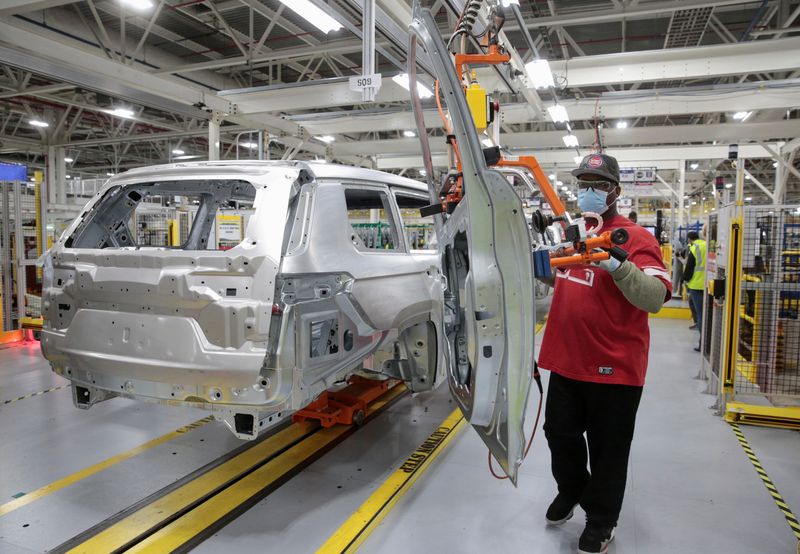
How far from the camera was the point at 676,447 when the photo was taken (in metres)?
4.12

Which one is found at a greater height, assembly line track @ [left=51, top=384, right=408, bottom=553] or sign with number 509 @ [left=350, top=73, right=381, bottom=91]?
sign with number 509 @ [left=350, top=73, right=381, bottom=91]

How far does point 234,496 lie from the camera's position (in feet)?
10.5

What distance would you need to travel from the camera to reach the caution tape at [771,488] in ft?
9.83

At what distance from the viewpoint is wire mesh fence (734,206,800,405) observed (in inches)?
199

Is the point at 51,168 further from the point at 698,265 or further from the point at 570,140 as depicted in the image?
the point at 698,265

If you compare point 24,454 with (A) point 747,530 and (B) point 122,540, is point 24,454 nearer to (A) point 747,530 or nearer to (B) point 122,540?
(B) point 122,540

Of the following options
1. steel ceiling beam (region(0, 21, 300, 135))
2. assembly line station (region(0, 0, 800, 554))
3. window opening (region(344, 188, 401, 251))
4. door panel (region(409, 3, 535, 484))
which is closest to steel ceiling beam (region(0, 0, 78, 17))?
assembly line station (region(0, 0, 800, 554))

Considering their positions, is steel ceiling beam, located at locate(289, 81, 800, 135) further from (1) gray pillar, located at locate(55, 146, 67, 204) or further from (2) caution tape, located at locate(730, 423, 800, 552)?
(1) gray pillar, located at locate(55, 146, 67, 204)

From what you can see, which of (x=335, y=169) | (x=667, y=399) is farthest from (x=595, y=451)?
(x=667, y=399)

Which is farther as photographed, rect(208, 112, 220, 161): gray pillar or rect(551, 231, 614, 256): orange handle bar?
rect(208, 112, 220, 161): gray pillar

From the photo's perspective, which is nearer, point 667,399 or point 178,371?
point 178,371

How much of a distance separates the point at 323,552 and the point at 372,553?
0.24 m

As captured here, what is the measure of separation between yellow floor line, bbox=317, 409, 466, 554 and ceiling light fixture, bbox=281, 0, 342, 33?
3.72m

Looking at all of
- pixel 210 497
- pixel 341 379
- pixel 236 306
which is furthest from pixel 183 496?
pixel 236 306
